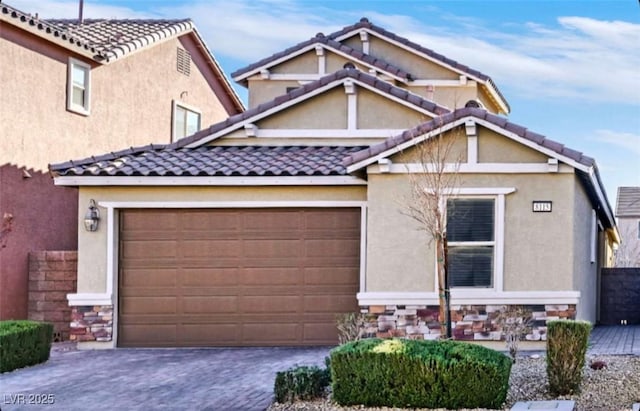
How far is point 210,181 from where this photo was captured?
15617mm

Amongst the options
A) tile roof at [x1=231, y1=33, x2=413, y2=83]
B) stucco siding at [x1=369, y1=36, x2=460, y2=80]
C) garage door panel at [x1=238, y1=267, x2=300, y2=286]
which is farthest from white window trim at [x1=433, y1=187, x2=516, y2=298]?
Answer: stucco siding at [x1=369, y1=36, x2=460, y2=80]

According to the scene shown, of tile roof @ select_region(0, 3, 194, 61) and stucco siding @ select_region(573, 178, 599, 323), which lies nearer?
stucco siding @ select_region(573, 178, 599, 323)

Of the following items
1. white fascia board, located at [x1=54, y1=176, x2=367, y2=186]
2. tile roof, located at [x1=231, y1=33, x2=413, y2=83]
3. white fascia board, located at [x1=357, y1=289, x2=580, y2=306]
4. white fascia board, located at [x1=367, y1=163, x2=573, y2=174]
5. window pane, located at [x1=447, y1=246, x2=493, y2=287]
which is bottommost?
white fascia board, located at [x1=357, y1=289, x2=580, y2=306]

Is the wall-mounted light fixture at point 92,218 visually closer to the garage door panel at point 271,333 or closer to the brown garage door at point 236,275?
the brown garage door at point 236,275

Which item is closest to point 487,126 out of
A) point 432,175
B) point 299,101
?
point 432,175

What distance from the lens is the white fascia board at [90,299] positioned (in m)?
15.7

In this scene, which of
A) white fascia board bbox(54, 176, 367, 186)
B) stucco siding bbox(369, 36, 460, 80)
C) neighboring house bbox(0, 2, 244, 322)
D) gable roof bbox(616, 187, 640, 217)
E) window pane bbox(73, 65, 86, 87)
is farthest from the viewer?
gable roof bbox(616, 187, 640, 217)

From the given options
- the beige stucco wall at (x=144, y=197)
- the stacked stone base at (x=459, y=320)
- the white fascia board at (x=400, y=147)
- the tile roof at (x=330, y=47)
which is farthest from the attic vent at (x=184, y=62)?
the stacked stone base at (x=459, y=320)

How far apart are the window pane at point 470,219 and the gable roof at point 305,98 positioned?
3174mm

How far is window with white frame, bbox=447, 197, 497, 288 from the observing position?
14.6 meters

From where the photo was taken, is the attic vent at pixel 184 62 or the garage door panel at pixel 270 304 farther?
the attic vent at pixel 184 62

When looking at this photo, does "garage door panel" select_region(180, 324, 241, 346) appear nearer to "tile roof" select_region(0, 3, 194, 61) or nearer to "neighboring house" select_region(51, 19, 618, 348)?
"neighboring house" select_region(51, 19, 618, 348)

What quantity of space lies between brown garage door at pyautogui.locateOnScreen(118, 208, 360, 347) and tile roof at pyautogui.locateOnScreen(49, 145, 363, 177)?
743 millimetres

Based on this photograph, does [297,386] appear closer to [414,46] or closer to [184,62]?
[414,46]
